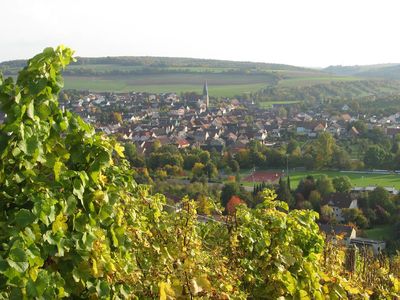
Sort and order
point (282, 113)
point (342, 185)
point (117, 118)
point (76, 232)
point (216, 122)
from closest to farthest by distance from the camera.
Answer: point (76, 232) < point (342, 185) < point (216, 122) < point (117, 118) < point (282, 113)

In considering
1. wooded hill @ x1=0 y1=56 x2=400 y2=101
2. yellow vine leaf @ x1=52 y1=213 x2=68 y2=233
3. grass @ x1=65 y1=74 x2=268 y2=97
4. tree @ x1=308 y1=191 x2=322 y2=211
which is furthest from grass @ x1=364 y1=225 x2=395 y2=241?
grass @ x1=65 y1=74 x2=268 y2=97

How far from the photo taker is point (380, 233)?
2266cm

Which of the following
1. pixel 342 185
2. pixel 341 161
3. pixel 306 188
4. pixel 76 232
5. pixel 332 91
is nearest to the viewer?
pixel 76 232

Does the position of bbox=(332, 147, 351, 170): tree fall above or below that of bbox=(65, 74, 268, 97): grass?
below

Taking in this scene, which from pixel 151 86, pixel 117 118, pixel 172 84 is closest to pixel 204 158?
pixel 117 118

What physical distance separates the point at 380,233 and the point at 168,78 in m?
75.5

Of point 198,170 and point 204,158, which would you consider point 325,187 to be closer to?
point 198,170

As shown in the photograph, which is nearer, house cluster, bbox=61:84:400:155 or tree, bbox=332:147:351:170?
tree, bbox=332:147:351:170

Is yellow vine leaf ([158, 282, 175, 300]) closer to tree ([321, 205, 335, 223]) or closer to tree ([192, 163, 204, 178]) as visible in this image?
tree ([321, 205, 335, 223])

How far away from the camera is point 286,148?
3888 centimetres

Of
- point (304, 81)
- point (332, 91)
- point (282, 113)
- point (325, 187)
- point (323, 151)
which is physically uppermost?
point (304, 81)

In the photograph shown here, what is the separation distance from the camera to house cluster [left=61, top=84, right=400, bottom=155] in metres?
47.2

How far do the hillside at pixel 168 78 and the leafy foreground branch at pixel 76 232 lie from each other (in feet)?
265

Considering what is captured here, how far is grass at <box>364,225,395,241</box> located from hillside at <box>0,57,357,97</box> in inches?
2404
